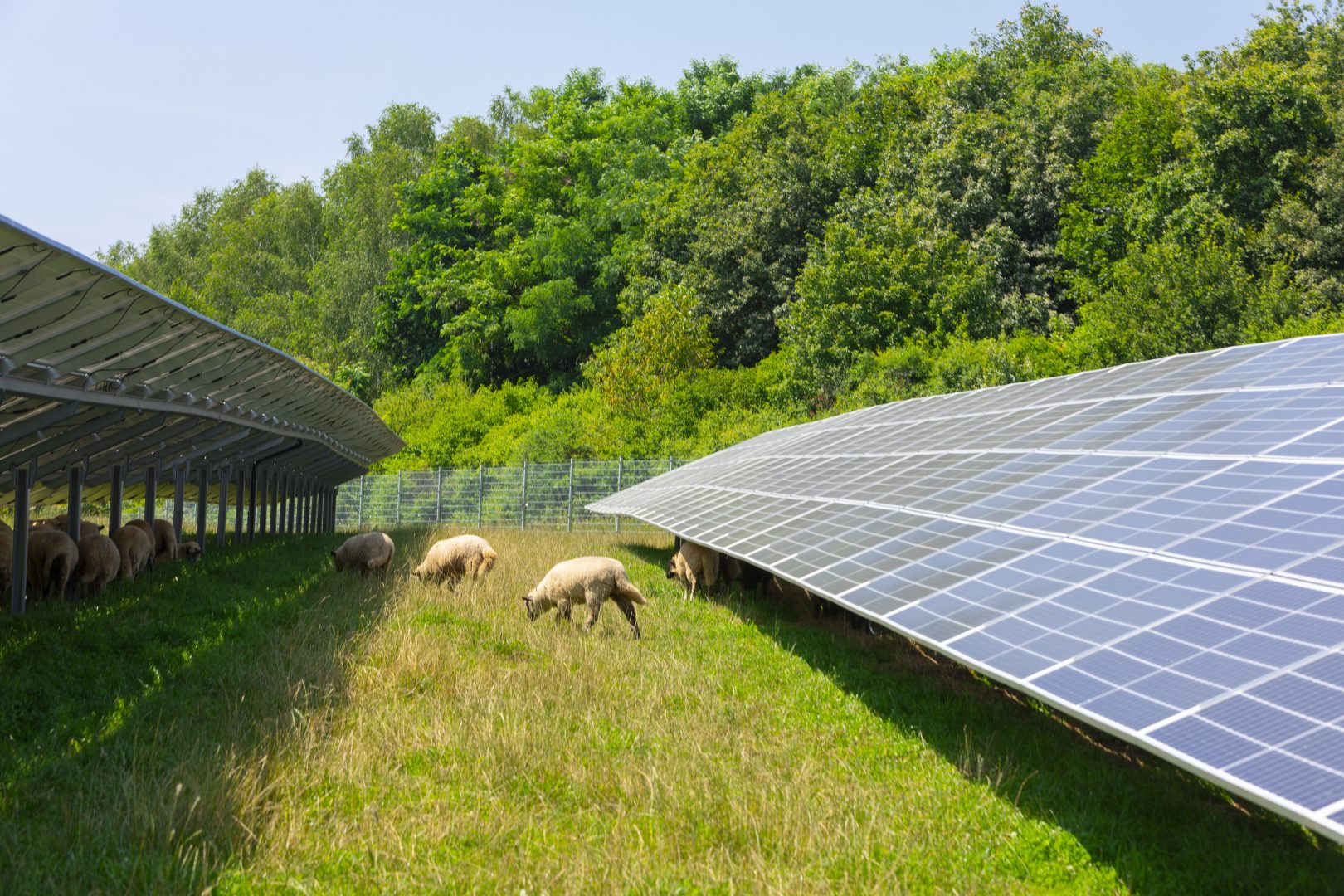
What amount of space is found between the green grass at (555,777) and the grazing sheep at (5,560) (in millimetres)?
1970

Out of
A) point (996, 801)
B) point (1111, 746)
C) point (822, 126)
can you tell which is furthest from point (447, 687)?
point (822, 126)

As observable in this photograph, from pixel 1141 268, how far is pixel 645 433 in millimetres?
22653

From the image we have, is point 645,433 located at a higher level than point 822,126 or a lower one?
lower

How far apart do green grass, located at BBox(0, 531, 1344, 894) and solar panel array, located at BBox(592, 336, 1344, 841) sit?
1180mm

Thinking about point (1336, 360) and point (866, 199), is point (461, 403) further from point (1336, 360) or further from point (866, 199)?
point (1336, 360)

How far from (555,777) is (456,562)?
11.0 m

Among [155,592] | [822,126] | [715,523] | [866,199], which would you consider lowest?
[155,592]

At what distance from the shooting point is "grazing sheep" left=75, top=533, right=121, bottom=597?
15.0 meters

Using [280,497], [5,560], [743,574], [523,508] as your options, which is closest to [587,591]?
[743,574]

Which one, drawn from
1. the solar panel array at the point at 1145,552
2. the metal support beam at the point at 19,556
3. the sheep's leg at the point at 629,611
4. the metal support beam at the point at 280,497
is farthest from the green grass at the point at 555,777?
the metal support beam at the point at 280,497

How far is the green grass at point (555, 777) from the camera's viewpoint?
5914 mm

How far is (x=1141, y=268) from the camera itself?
42.1 m

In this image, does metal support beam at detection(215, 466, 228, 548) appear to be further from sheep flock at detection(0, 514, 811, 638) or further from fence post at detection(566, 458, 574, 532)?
fence post at detection(566, 458, 574, 532)

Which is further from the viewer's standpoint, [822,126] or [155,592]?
[822,126]
